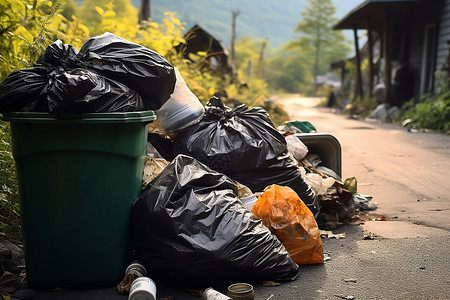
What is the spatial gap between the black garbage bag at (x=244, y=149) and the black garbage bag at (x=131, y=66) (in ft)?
2.46

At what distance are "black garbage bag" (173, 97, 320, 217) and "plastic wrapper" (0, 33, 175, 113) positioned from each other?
72cm

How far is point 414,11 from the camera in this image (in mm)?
17438

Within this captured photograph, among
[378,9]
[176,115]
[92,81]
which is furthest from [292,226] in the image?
[378,9]

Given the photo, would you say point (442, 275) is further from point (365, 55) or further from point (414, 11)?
point (365, 55)

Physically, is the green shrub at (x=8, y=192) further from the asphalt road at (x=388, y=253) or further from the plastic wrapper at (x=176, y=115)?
the plastic wrapper at (x=176, y=115)

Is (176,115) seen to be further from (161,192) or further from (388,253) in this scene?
(388,253)

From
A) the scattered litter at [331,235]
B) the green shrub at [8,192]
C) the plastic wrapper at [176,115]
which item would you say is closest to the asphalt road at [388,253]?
the scattered litter at [331,235]

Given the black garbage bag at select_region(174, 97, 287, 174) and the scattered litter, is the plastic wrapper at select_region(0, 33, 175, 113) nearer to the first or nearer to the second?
the black garbage bag at select_region(174, 97, 287, 174)

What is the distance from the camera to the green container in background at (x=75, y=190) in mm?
2576

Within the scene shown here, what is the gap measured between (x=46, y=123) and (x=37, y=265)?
79cm

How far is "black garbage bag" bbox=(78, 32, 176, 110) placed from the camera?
280 centimetres

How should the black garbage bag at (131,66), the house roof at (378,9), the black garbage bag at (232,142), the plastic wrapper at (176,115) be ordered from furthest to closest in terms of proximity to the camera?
the house roof at (378,9) < the plastic wrapper at (176,115) < the black garbage bag at (232,142) < the black garbage bag at (131,66)

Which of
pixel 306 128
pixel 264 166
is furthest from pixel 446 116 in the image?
pixel 264 166

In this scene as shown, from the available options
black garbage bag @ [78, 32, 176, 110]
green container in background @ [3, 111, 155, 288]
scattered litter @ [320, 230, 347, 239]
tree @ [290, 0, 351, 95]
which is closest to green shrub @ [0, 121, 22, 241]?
green container in background @ [3, 111, 155, 288]
